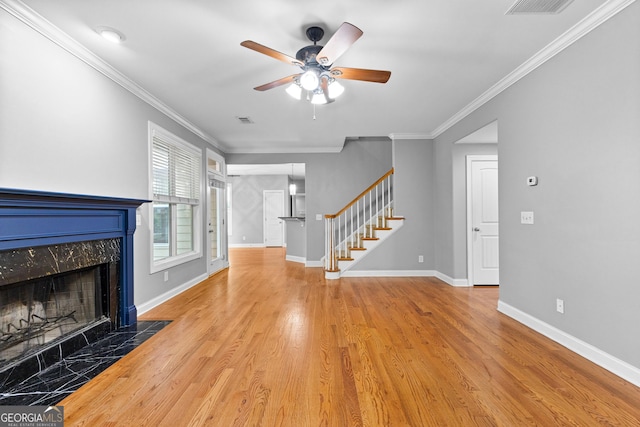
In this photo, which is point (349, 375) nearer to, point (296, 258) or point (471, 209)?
point (471, 209)

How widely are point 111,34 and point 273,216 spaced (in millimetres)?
8333

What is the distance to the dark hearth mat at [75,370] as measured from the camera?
1825 mm

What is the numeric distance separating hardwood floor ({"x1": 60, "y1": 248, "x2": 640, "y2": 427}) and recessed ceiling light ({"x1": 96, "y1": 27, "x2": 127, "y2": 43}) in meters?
2.64

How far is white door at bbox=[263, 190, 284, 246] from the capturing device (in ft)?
34.6

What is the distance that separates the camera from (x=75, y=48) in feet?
8.32

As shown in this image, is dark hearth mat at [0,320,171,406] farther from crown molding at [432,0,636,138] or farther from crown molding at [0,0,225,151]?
crown molding at [432,0,636,138]

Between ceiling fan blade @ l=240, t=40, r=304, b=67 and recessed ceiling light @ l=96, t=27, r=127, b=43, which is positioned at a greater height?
recessed ceiling light @ l=96, t=27, r=127, b=43

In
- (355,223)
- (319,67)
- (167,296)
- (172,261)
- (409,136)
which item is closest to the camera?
(319,67)

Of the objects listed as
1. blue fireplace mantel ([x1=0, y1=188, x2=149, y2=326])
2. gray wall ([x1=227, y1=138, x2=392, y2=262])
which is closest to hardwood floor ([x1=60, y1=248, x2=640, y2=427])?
blue fireplace mantel ([x1=0, y1=188, x2=149, y2=326])

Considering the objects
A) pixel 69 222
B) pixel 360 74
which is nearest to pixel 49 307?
pixel 69 222

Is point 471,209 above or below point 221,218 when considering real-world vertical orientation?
above

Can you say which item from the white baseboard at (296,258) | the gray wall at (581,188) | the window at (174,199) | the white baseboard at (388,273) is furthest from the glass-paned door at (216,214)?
the gray wall at (581,188)

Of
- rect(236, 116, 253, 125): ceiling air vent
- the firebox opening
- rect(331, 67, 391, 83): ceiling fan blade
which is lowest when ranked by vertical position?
the firebox opening

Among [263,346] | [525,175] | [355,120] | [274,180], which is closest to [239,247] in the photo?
[274,180]
